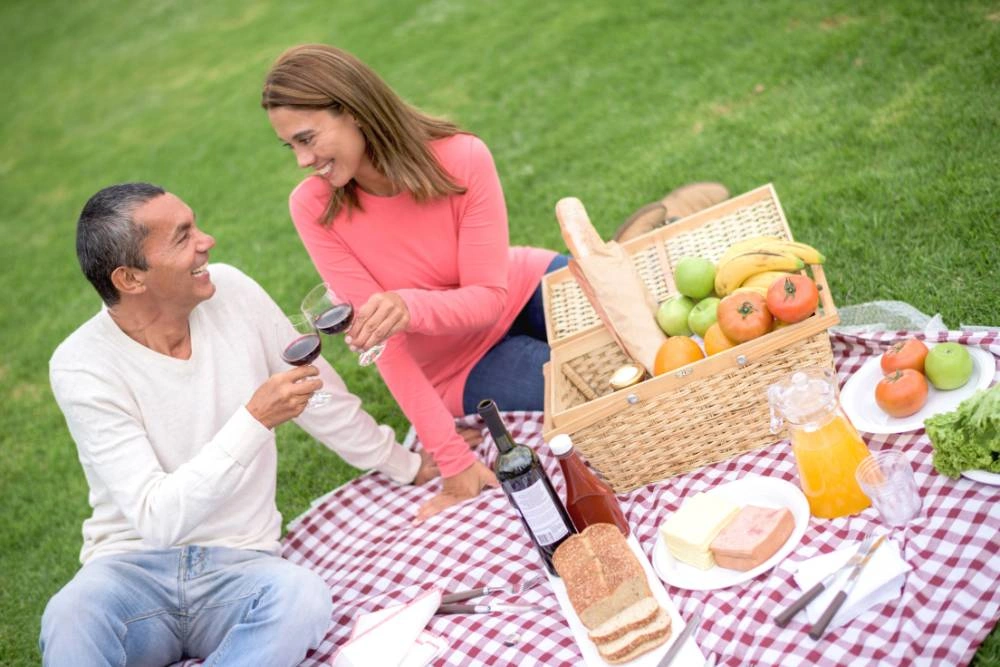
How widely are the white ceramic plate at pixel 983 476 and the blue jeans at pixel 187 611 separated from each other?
2.11 metres

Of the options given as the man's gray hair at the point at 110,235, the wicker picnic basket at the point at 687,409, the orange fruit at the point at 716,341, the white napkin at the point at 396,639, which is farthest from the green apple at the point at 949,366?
the man's gray hair at the point at 110,235

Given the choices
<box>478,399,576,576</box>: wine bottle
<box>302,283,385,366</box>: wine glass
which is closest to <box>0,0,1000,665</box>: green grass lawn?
<box>478,399,576,576</box>: wine bottle

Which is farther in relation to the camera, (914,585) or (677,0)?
(677,0)

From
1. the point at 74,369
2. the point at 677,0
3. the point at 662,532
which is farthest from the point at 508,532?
the point at 677,0

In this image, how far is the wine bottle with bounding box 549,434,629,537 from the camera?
3.07 meters

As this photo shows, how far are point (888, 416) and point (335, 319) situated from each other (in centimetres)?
180

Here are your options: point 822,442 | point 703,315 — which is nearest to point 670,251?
point 703,315

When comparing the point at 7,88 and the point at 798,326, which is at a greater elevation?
→ the point at 7,88

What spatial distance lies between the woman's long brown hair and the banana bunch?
3.55 feet

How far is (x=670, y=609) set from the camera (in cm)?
282

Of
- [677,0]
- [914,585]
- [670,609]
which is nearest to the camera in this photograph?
[914,585]

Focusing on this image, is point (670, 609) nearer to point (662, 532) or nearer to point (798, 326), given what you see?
point (662, 532)

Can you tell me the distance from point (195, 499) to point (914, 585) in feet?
7.28

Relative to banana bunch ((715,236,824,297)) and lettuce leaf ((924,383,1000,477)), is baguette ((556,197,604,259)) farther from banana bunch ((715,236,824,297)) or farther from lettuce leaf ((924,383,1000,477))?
lettuce leaf ((924,383,1000,477))
